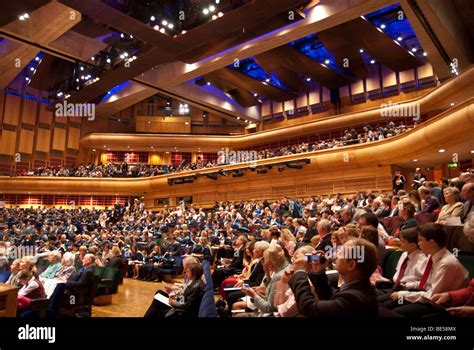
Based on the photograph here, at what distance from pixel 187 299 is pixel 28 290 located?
5.60ft

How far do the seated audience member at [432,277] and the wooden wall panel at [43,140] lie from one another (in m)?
21.2

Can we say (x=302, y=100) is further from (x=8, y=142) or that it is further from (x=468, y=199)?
(x=468, y=199)

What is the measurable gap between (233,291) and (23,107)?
19817mm

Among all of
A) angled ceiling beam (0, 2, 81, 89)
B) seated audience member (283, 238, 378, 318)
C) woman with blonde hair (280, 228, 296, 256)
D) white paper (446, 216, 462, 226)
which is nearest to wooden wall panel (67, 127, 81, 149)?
angled ceiling beam (0, 2, 81, 89)

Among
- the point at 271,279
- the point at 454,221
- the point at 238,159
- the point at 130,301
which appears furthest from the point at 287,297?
the point at 238,159

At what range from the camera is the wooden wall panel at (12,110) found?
18672 mm

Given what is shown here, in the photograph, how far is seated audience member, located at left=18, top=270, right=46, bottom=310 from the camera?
3395mm

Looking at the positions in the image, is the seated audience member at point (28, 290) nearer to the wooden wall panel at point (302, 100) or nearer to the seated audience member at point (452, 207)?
the seated audience member at point (452, 207)

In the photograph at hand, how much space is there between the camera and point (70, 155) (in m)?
21.3

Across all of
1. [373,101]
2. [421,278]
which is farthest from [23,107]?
[421,278]

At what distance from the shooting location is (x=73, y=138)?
2125 centimetres

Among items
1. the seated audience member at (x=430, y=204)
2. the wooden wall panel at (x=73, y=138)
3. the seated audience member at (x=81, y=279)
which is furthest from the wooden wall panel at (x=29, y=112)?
the seated audience member at (x=430, y=204)

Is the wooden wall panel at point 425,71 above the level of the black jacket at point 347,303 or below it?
above

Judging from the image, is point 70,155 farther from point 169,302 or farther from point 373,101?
point 169,302
